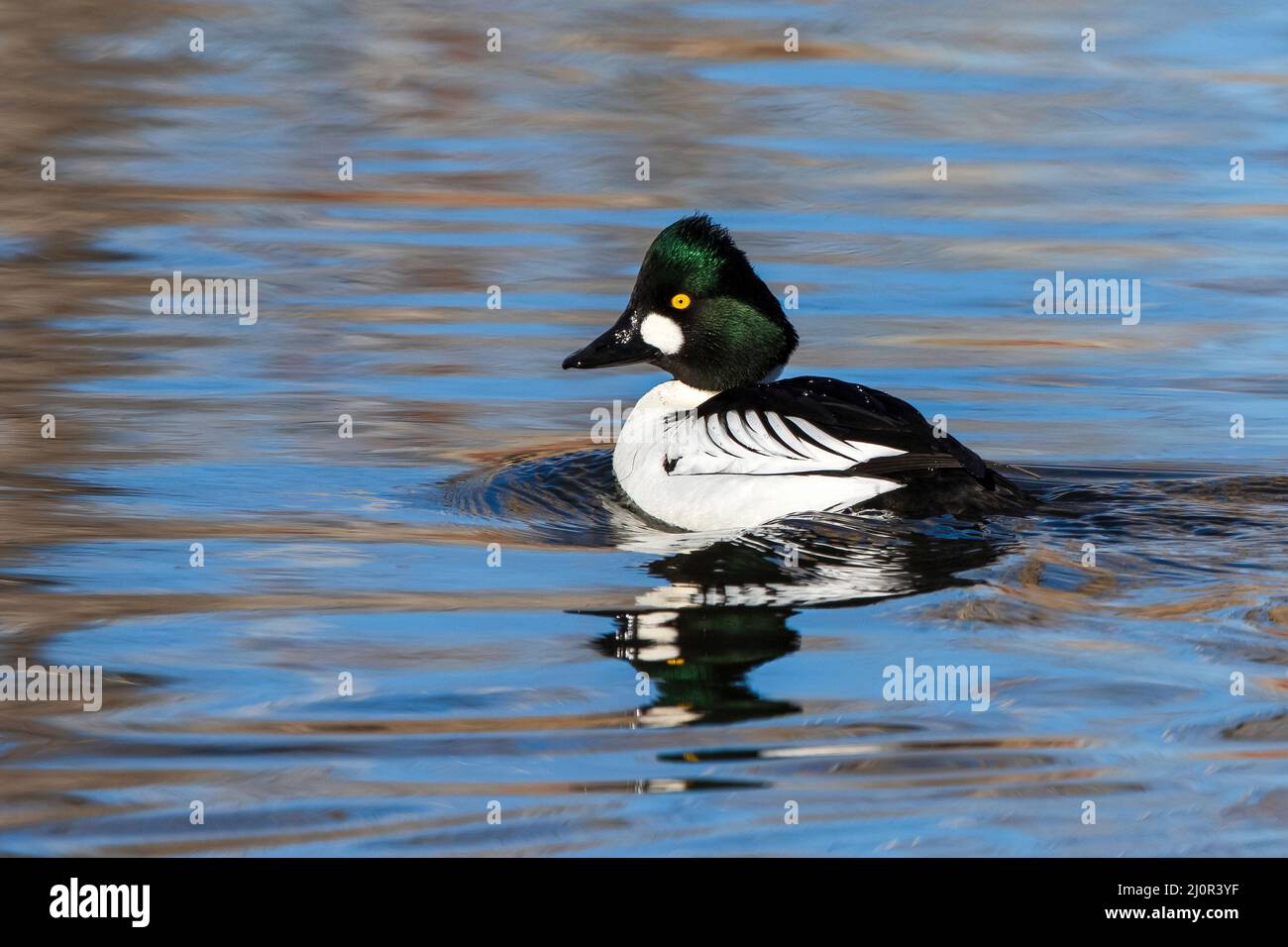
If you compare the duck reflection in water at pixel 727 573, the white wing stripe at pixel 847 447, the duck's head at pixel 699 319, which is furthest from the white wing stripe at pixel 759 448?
the duck's head at pixel 699 319

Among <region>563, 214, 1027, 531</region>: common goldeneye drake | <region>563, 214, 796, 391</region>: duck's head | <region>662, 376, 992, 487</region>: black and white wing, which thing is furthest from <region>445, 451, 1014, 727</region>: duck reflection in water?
<region>563, 214, 796, 391</region>: duck's head

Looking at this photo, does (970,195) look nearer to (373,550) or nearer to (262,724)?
(373,550)

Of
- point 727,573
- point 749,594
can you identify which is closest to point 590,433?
point 727,573

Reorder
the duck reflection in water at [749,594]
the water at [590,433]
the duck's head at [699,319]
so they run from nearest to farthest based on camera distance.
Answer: the water at [590,433] < the duck reflection in water at [749,594] < the duck's head at [699,319]

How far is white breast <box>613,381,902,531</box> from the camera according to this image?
25.1 feet

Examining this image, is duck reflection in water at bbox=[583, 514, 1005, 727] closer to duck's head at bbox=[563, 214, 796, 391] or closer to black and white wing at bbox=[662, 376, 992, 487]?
black and white wing at bbox=[662, 376, 992, 487]

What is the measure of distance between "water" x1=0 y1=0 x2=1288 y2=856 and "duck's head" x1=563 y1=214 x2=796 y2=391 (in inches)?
24.4

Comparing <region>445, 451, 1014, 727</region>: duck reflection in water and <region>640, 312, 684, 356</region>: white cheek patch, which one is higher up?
<region>640, 312, 684, 356</region>: white cheek patch

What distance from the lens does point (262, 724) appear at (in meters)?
5.71

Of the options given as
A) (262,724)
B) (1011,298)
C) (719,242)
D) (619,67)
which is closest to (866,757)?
(262,724)

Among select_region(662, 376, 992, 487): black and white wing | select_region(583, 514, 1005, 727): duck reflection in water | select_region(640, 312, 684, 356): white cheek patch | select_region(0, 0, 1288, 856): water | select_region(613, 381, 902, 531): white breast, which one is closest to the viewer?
select_region(0, 0, 1288, 856): water

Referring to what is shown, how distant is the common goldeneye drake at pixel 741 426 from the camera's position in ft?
24.9

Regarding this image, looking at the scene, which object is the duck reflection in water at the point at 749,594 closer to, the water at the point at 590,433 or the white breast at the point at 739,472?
the water at the point at 590,433

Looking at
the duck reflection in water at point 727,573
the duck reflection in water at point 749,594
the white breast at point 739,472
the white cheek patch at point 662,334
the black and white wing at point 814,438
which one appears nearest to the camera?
the duck reflection in water at point 749,594
